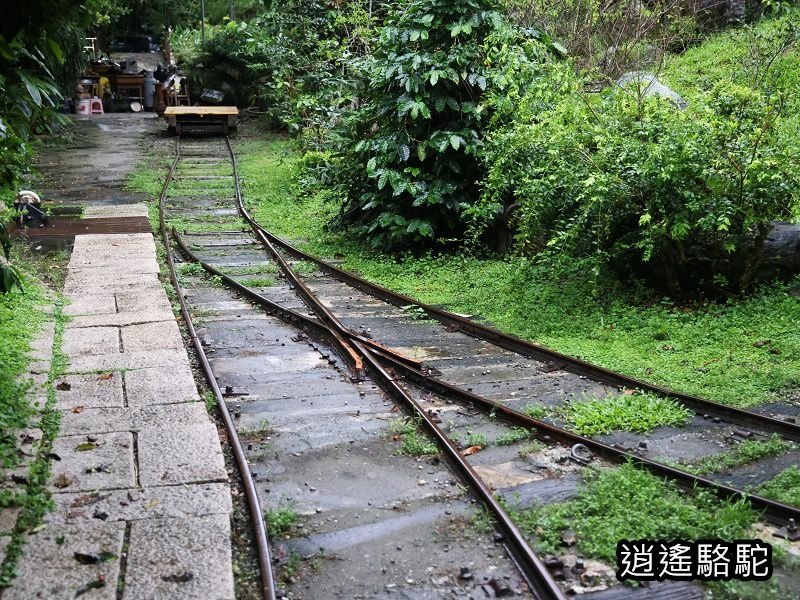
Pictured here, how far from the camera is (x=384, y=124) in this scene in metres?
13.4

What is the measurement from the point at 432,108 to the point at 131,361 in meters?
6.69

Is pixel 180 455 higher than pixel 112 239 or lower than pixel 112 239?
lower

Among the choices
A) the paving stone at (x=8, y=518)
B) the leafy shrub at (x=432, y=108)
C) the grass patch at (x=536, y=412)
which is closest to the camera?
the paving stone at (x=8, y=518)

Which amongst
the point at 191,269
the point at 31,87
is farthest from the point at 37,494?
the point at 191,269

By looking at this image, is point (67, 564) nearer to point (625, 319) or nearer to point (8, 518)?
point (8, 518)

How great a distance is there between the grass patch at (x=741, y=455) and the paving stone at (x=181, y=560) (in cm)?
324

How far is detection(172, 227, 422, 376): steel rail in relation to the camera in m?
8.26

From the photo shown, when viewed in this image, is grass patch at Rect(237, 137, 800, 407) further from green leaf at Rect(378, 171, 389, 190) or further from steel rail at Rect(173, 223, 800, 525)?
steel rail at Rect(173, 223, 800, 525)

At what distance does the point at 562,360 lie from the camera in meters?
8.16

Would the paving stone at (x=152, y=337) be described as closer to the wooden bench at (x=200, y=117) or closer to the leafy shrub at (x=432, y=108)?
the leafy shrub at (x=432, y=108)

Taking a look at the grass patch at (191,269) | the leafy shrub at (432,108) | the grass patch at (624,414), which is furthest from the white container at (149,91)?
the grass patch at (624,414)

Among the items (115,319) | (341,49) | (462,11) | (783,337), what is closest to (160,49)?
(341,49)

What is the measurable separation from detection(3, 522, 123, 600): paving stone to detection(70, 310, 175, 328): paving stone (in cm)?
469

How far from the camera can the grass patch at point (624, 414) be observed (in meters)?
6.53
